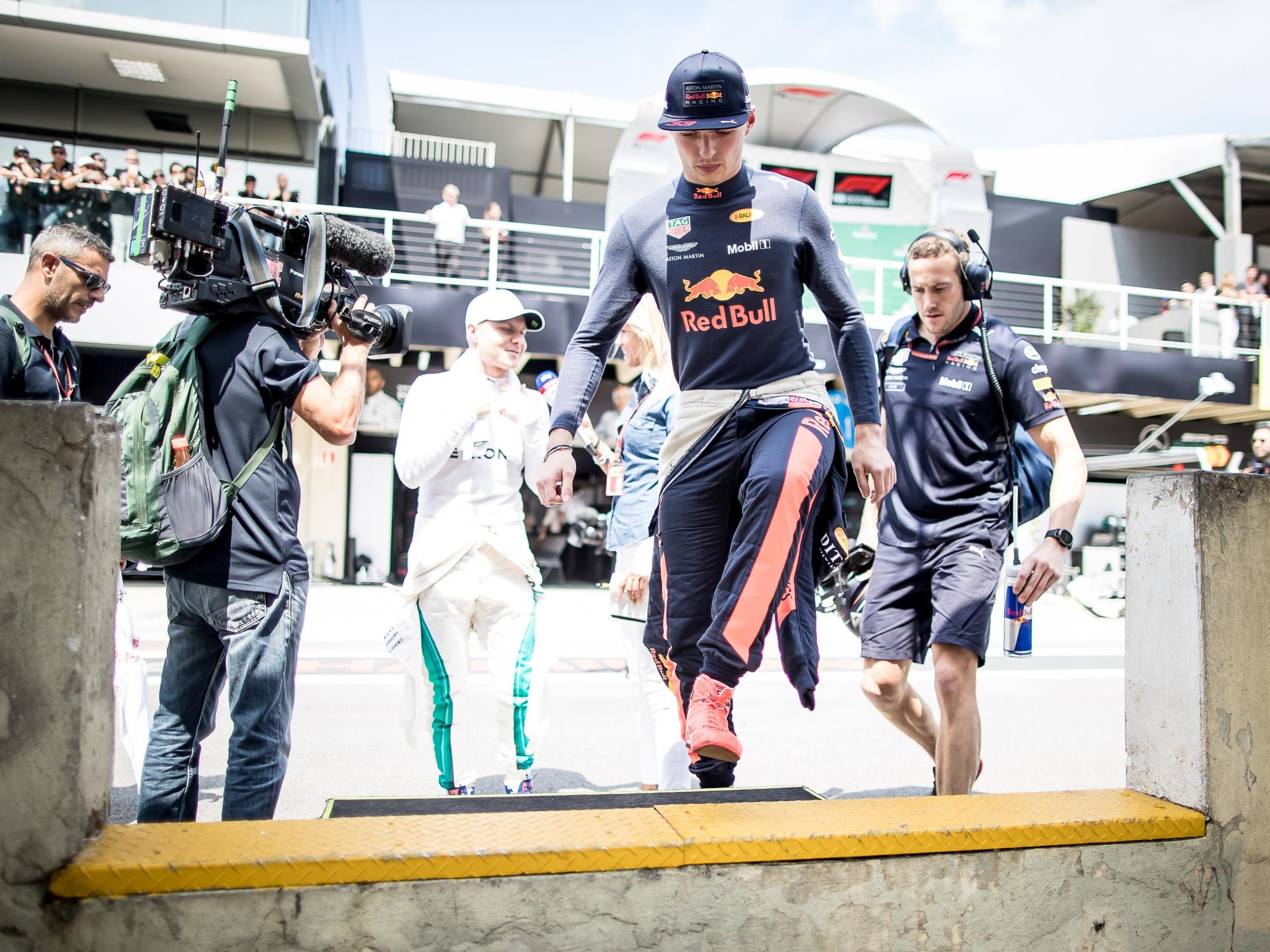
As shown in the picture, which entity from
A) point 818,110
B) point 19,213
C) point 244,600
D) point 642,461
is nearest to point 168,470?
point 244,600

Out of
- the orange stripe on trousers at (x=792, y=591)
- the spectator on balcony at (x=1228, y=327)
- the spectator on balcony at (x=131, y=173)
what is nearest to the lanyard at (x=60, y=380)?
the orange stripe on trousers at (x=792, y=591)

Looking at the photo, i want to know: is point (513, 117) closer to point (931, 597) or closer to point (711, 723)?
point (931, 597)

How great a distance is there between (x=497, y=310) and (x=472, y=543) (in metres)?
1.01

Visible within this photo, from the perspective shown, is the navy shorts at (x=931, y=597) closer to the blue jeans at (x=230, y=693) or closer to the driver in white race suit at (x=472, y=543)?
the driver in white race suit at (x=472, y=543)

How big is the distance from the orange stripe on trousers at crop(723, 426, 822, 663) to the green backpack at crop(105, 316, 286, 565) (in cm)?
151

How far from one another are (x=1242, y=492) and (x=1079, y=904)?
1.20 meters

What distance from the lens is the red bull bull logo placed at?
303 centimetres

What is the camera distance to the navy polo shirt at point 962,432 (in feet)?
12.2

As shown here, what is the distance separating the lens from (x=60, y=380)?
391cm

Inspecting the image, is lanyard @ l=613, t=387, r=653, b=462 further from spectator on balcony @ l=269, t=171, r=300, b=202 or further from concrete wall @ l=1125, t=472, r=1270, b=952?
spectator on balcony @ l=269, t=171, r=300, b=202

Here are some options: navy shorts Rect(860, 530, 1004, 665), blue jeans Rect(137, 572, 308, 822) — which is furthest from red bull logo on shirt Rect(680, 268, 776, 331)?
blue jeans Rect(137, 572, 308, 822)

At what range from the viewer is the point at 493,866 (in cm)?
205

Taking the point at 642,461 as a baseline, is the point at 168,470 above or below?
below

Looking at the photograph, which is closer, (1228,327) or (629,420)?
(629,420)
